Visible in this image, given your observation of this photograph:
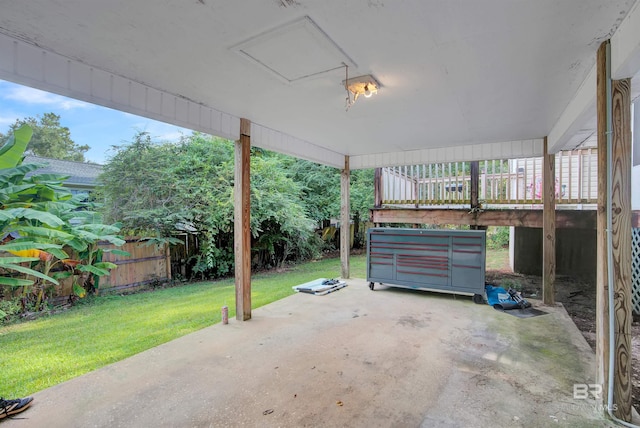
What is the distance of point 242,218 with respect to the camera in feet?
13.5

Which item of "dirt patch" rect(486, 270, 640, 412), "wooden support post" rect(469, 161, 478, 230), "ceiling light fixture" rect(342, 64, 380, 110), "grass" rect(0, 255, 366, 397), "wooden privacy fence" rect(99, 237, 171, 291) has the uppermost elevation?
"ceiling light fixture" rect(342, 64, 380, 110)

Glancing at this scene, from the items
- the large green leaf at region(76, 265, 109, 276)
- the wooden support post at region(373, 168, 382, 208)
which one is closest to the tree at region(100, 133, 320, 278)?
the large green leaf at region(76, 265, 109, 276)

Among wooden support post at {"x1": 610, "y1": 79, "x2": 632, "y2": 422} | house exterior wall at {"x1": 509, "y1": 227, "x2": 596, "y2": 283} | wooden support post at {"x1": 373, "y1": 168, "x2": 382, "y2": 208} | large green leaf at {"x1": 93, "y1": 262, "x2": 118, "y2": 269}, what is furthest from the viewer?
wooden support post at {"x1": 373, "y1": 168, "x2": 382, "y2": 208}

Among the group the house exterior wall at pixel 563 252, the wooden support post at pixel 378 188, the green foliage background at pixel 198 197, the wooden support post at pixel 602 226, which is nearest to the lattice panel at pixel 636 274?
the house exterior wall at pixel 563 252

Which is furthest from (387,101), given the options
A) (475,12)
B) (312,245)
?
(312,245)

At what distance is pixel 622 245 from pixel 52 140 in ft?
71.2

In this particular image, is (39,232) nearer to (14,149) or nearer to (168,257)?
(14,149)

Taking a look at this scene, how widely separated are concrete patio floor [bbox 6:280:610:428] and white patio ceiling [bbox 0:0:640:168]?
2.44m

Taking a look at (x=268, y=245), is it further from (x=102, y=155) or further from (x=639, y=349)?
(x=639, y=349)

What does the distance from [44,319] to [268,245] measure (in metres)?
4.56

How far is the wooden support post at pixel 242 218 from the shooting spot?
163 inches

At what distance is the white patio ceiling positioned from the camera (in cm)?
187

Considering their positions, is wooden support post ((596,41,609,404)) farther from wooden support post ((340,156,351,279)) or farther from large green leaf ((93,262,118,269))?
large green leaf ((93,262,118,269))

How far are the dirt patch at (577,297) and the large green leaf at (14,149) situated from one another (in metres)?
6.59
